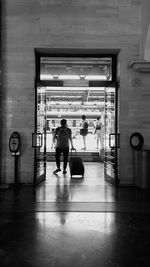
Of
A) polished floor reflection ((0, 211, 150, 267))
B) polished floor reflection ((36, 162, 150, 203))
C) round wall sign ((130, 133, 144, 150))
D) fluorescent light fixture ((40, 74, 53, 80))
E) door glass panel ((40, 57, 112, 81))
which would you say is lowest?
polished floor reflection ((0, 211, 150, 267))

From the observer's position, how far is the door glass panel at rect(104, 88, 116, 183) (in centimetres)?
697

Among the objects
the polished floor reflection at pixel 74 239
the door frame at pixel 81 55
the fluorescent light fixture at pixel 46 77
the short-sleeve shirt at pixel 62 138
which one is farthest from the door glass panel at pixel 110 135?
the polished floor reflection at pixel 74 239

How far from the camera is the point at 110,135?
700cm

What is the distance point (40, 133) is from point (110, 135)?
1714mm

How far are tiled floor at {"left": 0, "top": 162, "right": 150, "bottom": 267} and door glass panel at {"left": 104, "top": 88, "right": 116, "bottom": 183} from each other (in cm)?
98

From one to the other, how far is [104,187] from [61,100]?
14.0 meters

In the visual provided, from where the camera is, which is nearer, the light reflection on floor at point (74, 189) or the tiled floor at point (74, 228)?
the tiled floor at point (74, 228)

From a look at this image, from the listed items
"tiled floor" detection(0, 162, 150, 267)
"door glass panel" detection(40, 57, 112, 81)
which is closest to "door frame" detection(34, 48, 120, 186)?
"door glass panel" detection(40, 57, 112, 81)

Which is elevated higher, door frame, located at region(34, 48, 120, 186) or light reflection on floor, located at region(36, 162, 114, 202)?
door frame, located at region(34, 48, 120, 186)

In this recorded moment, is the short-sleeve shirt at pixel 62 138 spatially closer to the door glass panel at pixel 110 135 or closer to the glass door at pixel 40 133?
the glass door at pixel 40 133

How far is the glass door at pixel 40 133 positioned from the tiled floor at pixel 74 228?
33.1 inches

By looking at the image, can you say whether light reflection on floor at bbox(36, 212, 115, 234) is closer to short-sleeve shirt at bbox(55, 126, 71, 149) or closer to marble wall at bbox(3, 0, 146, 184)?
marble wall at bbox(3, 0, 146, 184)

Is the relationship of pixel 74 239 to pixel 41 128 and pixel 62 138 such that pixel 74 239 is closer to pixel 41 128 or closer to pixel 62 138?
pixel 41 128

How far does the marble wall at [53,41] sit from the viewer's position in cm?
678
